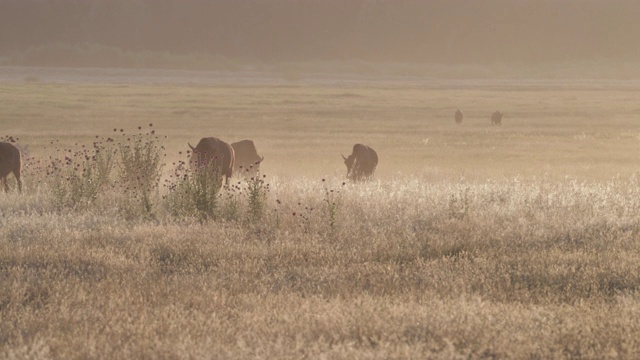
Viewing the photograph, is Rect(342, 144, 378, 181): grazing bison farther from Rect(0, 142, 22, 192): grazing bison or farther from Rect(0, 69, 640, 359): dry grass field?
Rect(0, 142, 22, 192): grazing bison

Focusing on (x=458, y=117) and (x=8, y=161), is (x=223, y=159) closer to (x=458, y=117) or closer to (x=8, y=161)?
(x=8, y=161)

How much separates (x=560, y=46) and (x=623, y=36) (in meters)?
10.2

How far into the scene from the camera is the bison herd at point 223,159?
1390 centimetres

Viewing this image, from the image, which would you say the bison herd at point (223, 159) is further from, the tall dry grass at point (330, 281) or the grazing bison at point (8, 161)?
the tall dry grass at point (330, 281)

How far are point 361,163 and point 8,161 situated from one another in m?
7.58

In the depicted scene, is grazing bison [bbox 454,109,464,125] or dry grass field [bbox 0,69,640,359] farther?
grazing bison [bbox 454,109,464,125]

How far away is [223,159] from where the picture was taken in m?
14.8

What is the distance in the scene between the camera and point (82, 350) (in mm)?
6043

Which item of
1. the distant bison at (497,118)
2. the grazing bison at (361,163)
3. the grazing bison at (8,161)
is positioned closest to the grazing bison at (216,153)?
the grazing bison at (8,161)

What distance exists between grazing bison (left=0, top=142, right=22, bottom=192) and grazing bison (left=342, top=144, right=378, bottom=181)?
7069 millimetres

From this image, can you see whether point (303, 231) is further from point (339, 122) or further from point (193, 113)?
point (193, 113)

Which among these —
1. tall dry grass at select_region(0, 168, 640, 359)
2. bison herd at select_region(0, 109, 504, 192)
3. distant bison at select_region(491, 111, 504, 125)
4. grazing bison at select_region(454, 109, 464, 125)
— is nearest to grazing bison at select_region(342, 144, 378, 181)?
bison herd at select_region(0, 109, 504, 192)

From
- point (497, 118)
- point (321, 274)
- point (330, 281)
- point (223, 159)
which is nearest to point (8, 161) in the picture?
point (223, 159)

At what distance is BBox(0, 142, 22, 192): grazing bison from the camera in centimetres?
1387
